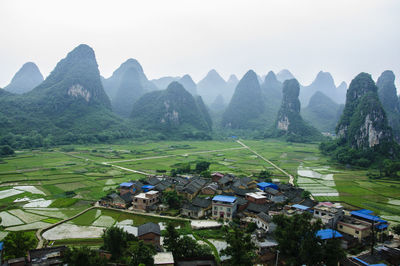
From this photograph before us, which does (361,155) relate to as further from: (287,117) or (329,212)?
(287,117)

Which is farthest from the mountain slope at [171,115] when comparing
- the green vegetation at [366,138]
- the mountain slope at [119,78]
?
the green vegetation at [366,138]

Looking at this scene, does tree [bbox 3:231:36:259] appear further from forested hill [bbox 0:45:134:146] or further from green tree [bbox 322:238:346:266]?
forested hill [bbox 0:45:134:146]

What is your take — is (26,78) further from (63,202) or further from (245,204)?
(245,204)

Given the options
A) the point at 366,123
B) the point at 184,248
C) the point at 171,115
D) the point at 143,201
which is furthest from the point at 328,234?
the point at 171,115

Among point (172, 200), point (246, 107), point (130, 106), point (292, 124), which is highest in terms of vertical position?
point (246, 107)

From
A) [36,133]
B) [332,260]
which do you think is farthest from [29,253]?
[36,133]
